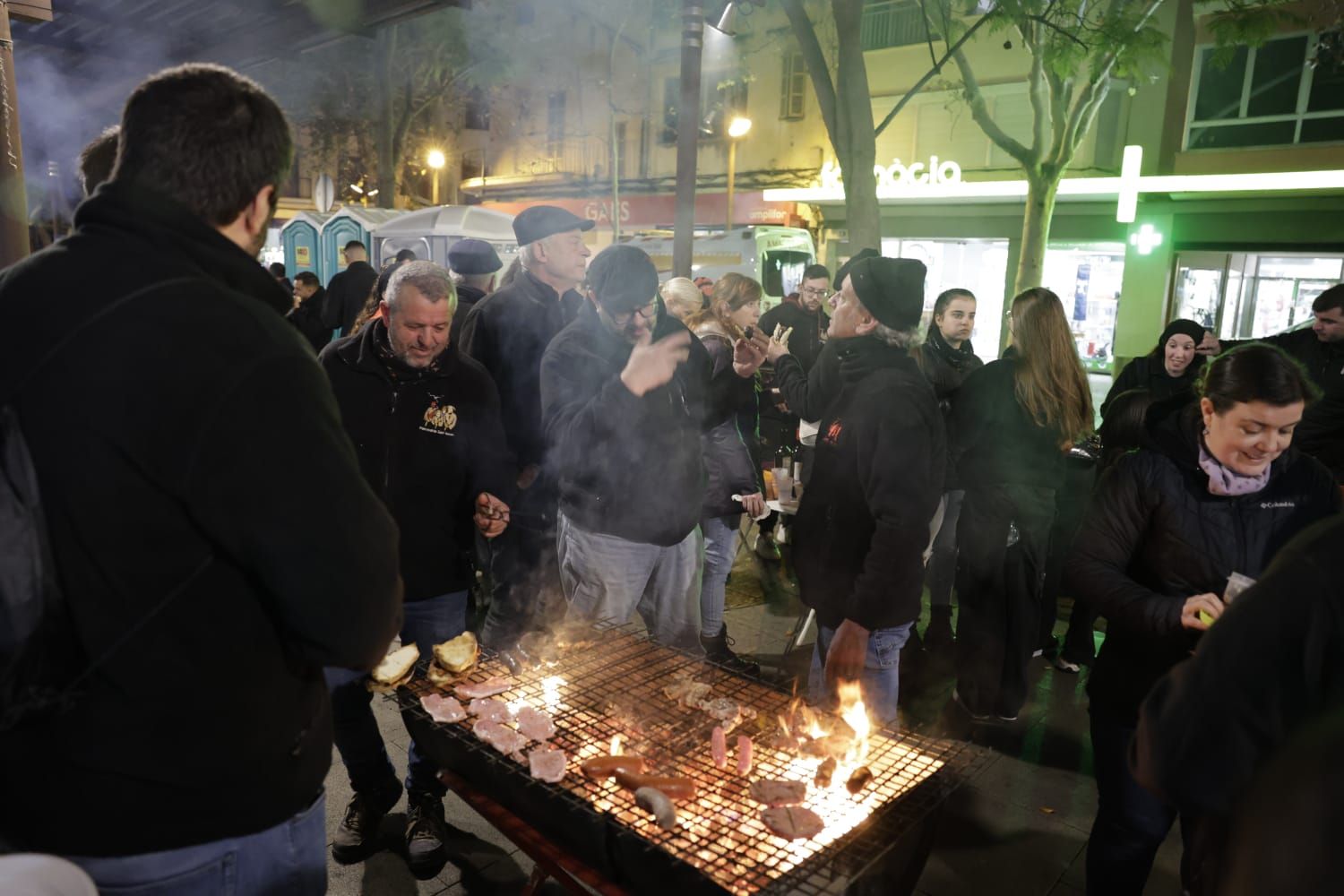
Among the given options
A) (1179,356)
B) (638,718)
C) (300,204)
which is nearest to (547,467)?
(638,718)

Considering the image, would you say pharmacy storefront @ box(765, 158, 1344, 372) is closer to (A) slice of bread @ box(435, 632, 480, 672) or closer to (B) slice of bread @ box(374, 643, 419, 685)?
(A) slice of bread @ box(435, 632, 480, 672)

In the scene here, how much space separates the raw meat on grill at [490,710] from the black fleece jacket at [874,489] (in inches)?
53.7

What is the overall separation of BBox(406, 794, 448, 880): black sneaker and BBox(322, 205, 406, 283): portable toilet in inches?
591

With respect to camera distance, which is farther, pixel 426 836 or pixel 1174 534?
pixel 426 836

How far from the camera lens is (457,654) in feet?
10.8

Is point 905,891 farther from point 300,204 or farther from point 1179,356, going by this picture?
point 300,204

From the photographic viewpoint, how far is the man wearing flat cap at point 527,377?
4797mm

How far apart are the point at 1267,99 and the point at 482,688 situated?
20138mm

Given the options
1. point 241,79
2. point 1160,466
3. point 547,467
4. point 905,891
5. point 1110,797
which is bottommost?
point 905,891

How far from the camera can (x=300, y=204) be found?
4141 cm

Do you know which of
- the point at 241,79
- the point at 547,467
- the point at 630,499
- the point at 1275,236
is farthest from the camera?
the point at 1275,236

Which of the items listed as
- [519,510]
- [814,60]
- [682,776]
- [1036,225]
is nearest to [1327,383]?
[519,510]

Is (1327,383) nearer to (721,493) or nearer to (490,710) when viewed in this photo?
(721,493)

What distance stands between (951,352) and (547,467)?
3.00 meters
